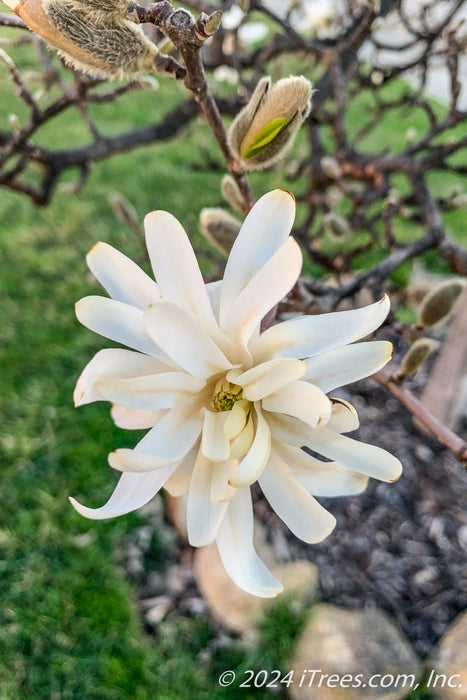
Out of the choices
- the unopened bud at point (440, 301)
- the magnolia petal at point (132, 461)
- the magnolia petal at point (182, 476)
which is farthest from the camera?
the unopened bud at point (440, 301)

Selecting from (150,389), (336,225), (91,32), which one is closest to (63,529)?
(336,225)

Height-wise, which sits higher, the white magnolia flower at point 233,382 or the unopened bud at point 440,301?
the white magnolia flower at point 233,382

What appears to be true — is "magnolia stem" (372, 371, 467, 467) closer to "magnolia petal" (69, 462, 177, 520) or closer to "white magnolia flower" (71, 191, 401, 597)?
"white magnolia flower" (71, 191, 401, 597)

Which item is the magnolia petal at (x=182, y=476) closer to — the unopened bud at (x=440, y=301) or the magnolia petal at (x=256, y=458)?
the magnolia petal at (x=256, y=458)

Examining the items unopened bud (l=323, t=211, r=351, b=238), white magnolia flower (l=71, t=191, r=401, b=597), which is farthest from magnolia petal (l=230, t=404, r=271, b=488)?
unopened bud (l=323, t=211, r=351, b=238)

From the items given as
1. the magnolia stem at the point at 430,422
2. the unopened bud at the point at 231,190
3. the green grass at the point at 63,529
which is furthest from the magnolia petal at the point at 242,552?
the green grass at the point at 63,529

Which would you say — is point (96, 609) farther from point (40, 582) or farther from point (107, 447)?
point (107, 447)
